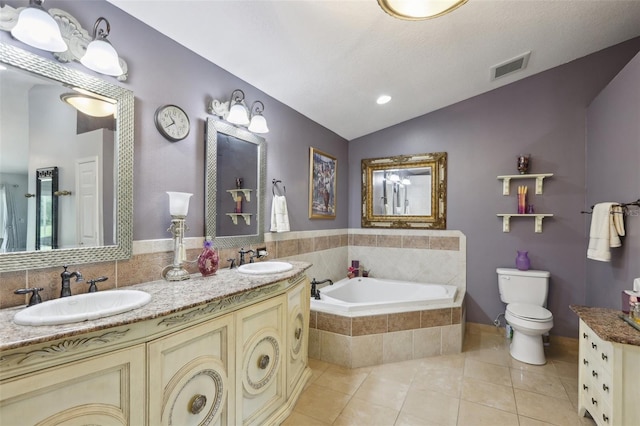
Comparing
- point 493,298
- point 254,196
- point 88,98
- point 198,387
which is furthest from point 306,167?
point 493,298

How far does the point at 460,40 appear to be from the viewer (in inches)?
87.1

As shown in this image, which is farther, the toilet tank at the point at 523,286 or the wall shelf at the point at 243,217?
the toilet tank at the point at 523,286

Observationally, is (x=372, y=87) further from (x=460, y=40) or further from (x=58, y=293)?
(x=58, y=293)

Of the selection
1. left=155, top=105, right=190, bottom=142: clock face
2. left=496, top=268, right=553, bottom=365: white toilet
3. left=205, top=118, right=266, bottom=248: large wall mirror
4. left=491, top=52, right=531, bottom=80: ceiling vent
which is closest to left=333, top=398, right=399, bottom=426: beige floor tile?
left=205, top=118, right=266, bottom=248: large wall mirror

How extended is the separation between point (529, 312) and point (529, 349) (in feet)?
1.06

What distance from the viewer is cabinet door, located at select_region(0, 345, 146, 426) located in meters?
0.84

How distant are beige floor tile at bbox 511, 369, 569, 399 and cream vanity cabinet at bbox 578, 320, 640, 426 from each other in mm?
376

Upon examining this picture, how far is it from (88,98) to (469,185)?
3.48 m

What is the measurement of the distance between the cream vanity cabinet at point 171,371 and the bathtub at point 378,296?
28.6 inches

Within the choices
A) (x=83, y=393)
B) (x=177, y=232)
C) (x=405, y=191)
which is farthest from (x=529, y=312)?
(x=83, y=393)

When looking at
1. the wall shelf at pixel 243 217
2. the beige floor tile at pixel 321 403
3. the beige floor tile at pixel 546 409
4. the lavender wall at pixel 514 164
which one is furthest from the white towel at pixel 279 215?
the beige floor tile at pixel 546 409

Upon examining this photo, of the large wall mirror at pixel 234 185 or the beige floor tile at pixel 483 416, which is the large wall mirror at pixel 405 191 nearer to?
the large wall mirror at pixel 234 185

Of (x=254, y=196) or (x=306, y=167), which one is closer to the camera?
(x=254, y=196)

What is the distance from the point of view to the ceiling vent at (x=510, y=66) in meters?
2.66
